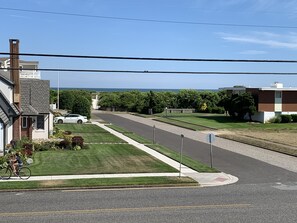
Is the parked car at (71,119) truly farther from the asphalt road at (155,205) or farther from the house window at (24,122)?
the asphalt road at (155,205)

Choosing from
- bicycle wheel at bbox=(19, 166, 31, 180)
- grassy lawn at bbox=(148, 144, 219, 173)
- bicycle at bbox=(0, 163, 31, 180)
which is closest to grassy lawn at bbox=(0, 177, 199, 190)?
bicycle wheel at bbox=(19, 166, 31, 180)

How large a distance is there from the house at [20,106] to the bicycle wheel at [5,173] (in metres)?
4.35

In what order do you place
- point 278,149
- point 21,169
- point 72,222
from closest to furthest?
point 72,222 → point 21,169 → point 278,149

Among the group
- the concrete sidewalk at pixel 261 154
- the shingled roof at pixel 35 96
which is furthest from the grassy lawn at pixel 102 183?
the shingled roof at pixel 35 96

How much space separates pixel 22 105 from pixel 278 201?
2572 cm

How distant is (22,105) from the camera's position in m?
37.1

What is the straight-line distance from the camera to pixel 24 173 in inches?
880

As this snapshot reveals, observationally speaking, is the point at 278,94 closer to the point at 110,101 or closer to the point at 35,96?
Result: the point at 35,96

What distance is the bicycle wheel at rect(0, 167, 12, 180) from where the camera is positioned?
21672 mm

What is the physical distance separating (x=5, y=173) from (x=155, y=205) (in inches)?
408

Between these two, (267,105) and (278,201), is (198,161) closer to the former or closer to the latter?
(278,201)

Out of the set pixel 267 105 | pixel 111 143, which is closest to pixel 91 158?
pixel 111 143

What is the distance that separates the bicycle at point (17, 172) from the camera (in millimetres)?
21595

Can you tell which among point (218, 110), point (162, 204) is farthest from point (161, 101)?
point (162, 204)
